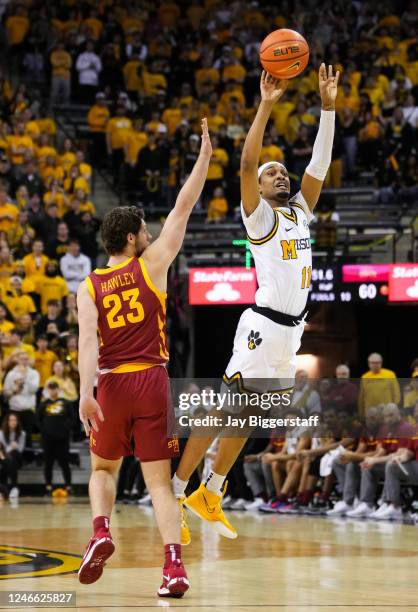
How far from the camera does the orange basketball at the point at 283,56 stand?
25.4 ft

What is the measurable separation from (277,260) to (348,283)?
875 cm

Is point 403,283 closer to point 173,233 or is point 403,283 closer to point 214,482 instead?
point 214,482

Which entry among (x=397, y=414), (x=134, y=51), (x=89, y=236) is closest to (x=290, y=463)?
(x=397, y=414)

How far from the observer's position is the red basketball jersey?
23.9ft

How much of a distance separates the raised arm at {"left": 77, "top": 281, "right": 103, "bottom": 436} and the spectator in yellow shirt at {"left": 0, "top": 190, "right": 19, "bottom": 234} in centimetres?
1145

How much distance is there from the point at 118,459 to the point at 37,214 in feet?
39.5

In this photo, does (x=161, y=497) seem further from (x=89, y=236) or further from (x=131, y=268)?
(x=89, y=236)

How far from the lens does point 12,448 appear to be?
1653 centimetres

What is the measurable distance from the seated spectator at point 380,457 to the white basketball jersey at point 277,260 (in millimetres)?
6097

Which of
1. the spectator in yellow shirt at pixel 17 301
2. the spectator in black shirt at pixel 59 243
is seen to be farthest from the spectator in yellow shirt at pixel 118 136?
the spectator in yellow shirt at pixel 17 301

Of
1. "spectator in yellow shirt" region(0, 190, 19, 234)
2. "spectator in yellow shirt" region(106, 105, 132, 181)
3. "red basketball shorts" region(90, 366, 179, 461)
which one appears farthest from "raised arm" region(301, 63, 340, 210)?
"spectator in yellow shirt" region(106, 105, 132, 181)

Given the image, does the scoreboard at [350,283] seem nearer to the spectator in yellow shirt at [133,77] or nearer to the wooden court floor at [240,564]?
the wooden court floor at [240,564]

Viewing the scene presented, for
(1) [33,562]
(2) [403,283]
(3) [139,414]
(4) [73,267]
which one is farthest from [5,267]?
(3) [139,414]

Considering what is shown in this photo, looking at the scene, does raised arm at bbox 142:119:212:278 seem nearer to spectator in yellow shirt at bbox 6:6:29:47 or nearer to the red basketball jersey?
the red basketball jersey
